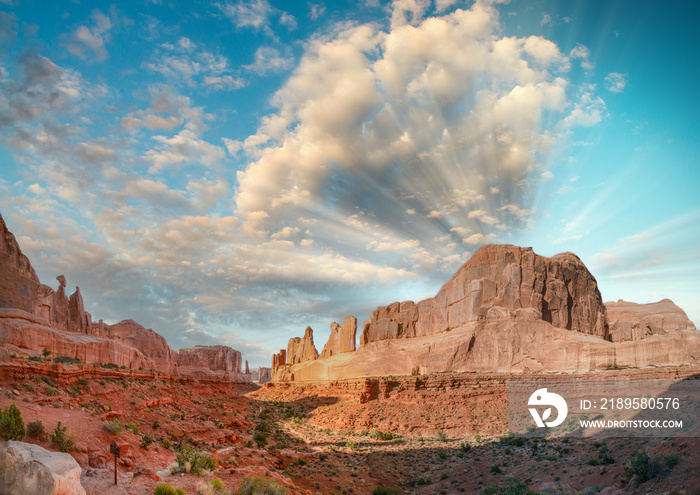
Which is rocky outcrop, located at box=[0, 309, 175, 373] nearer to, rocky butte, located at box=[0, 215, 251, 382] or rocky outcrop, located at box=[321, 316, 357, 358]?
rocky butte, located at box=[0, 215, 251, 382]

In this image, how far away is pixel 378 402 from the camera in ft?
194

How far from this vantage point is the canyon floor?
693 inches

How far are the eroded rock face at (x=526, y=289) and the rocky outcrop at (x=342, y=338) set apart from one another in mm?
30239

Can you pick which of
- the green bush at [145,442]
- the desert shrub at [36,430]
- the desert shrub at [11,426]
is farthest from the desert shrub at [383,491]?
the desert shrub at [11,426]

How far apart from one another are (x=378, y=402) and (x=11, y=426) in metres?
51.6

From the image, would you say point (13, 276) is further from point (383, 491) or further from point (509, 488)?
point (509, 488)

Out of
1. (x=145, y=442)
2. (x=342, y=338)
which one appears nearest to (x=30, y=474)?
(x=145, y=442)

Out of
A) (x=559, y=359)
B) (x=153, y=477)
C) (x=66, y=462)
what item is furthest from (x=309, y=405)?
(x=66, y=462)

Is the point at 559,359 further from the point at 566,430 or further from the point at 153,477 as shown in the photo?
the point at 153,477

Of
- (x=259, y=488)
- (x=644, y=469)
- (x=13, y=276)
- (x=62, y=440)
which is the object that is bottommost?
(x=259, y=488)

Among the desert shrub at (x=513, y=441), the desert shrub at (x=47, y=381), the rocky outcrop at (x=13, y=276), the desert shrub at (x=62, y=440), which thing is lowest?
the desert shrub at (x=513, y=441)

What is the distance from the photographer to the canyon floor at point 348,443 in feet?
57.8

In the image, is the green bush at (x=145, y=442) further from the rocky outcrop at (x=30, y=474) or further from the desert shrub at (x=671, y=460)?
the desert shrub at (x=671, y=460)

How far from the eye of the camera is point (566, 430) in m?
36.3
